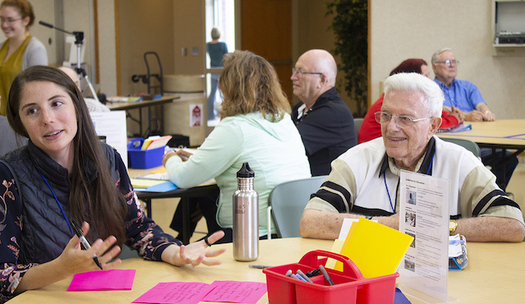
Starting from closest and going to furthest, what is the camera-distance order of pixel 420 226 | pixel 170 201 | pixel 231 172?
pixel 420 226 < pixel 231 172 < pixel 170 201

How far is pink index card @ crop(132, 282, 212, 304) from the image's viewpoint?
1.32 metres

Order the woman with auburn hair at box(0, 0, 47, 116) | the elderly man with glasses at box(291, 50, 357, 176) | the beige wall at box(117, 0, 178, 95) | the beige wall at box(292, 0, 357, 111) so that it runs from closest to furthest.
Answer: the elderly man with glasses at box(291, 50, 357, 176) → the woman with auburn hair at box(0, 0, 47, 116) → the beige wall at box(117, 0, 178, 95) → the beige wall at box(292, 0, 357, 111)

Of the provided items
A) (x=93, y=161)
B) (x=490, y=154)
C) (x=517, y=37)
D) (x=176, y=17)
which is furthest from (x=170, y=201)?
(x=176, y=17)

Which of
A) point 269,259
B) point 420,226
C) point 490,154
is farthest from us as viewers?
point 490,154

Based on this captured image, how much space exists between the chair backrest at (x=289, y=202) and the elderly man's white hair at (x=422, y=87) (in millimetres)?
597

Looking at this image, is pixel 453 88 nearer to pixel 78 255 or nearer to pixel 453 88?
pixel 453 88

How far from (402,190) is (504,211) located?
63 centimetres

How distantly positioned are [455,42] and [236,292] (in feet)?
21.5

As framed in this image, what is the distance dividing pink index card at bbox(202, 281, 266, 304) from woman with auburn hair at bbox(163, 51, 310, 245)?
1171mm

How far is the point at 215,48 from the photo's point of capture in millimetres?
9820

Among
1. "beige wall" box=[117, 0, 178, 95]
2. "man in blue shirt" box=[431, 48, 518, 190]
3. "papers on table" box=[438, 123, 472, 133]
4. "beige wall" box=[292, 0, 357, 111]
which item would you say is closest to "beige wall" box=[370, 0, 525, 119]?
"man in blue shirt" box=[431, 48, 518, 190]

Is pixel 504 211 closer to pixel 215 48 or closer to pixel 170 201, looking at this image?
pixel 170 201

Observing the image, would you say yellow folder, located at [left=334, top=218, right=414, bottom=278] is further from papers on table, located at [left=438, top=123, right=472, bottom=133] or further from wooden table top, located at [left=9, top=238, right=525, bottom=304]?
papers on table, located at [left=438, top=123, right=472, bottom=133]

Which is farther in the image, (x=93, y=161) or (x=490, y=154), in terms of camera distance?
(x=490, y=154)
